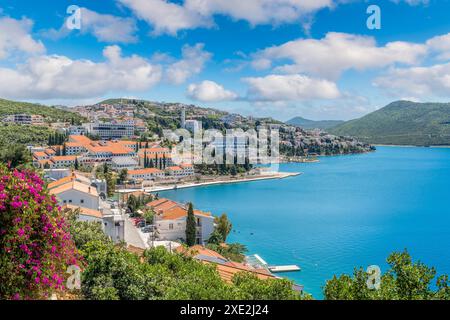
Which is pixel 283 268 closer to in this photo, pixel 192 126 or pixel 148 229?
pixel 148 229

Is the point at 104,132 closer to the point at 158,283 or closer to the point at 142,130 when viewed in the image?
the point at 142,130

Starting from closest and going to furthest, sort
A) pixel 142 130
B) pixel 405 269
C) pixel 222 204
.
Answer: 1. pixel 405 269
2. pixel 222 204
3. pixel 142 130

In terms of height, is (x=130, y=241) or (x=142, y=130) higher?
(x=142, y=130)

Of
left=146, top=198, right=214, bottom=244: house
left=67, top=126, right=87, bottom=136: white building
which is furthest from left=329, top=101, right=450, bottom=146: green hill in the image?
left=146, top=198, right=214, bottom=244: house

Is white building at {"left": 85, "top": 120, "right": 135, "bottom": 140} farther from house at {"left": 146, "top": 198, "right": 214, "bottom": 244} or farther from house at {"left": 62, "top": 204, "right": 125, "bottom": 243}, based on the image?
house at {"left": 62, "top": 204, "right": 125, "bottom": 243}

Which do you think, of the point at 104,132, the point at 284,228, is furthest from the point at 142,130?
the point at 284,228
